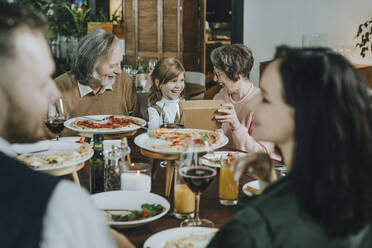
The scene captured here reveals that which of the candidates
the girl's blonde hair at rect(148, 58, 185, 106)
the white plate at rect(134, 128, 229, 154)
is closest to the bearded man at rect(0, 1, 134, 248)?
the white plate at rect(134, 128, 229, 154)

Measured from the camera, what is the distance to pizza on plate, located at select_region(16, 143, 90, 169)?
4.49 ft

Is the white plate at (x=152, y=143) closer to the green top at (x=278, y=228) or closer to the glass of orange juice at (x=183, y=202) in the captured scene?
the glass of orange juice at (x=183, y=202)

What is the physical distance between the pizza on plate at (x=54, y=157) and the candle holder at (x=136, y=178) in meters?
0.17

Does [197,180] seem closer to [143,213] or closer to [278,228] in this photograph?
[143,213]

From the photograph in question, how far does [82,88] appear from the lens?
2602 millimetres

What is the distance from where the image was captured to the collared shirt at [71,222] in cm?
61

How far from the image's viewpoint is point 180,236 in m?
1.04

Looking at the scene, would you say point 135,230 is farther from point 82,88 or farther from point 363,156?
point 82,88

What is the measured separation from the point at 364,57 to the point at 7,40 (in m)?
4.20

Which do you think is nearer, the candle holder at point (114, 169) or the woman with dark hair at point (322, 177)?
the woman with dark hair at point (322, 177)

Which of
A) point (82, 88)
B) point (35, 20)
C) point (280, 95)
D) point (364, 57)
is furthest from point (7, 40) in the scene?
point (364, 57)

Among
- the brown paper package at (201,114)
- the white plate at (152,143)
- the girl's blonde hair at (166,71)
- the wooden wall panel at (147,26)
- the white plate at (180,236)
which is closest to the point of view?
the white plate at (180,236)

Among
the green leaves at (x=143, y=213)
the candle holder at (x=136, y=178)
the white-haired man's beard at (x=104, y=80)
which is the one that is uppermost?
the white-haired man's beard at (x=104, y=80)

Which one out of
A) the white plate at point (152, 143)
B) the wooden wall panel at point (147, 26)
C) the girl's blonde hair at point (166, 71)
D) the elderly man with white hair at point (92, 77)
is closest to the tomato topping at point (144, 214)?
the white plate at point (152, 143)
